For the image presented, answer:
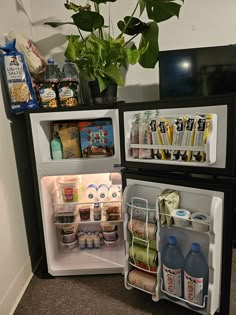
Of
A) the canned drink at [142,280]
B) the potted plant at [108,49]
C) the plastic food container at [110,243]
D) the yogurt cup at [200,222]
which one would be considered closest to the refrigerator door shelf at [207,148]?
the yogurt cup at [200,222]

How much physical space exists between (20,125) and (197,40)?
1.28 metres

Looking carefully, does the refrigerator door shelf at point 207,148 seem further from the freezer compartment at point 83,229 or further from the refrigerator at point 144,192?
the freezer compartment at point 83,229

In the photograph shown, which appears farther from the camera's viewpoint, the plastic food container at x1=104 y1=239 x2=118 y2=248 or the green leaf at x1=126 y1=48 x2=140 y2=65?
the plastic food container at x1=104 y1=239 x2=118 y2=248

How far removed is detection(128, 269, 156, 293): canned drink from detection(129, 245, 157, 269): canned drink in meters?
0.08

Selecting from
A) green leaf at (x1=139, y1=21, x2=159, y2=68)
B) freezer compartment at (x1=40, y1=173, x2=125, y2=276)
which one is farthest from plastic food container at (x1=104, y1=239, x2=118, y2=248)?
green leaf at (x1=139, y1=21, x2=159, y2=68)

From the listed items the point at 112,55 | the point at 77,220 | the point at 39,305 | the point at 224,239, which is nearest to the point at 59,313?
the point at 39,305

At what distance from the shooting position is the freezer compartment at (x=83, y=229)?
5.01 feet

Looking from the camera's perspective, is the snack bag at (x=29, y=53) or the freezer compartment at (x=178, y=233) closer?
the freezer compartment at (x=178, y=233)

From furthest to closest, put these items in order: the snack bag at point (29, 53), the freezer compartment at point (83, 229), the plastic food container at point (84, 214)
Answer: the plastic food container at point (84, 214) < the freezer compartment at point (83, 229) < the snack bag at point (29, 53)

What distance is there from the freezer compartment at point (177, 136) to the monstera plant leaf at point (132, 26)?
1.89 feet

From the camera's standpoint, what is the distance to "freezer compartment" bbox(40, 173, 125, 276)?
1.53 metres

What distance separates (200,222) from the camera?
104 centimetres

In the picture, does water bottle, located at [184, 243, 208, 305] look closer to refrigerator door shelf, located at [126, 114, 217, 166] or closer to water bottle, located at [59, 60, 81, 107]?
refrigerator door shelf, located at [126, 114, 217, 166]

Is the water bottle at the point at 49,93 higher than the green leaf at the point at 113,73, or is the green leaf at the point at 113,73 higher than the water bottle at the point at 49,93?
the green leaf at the point at 113,73
